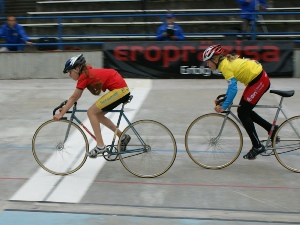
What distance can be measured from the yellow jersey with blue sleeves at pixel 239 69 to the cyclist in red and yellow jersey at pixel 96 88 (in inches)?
52.8

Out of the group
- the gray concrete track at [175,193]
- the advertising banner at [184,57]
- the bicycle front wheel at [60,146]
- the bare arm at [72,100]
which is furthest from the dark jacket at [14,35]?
the bare arm at [72,100]

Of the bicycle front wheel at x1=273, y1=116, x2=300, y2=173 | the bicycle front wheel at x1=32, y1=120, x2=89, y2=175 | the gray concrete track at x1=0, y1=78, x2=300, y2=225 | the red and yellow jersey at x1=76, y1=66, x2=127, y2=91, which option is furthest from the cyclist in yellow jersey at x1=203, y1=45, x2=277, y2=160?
the bicycle front wheel at x1=32, y1=120, x2=89, y2=175

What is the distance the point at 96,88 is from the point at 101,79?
0.44 ft

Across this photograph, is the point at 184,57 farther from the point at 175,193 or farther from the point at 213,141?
the point at 175,193

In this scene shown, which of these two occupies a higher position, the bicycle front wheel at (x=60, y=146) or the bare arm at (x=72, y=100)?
the bare arm at (x=72, y=100)

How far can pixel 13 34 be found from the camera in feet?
50.1

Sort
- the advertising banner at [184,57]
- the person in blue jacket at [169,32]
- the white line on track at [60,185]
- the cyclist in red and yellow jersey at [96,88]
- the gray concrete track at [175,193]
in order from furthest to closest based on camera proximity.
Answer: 1. the person in blue jacket at [169,32]
2. the advertising banner at [184,57]
3. the cyclist in red and yellow jersey at [96,88]
4. the white line on track at [60,185]
5. the gray concrete track at [175,193]

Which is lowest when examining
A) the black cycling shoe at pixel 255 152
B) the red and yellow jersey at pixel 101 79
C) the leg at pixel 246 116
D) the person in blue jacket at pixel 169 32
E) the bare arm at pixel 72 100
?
the black cycling shoe at pixel 255 152

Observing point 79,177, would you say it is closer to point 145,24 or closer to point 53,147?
point 53,147

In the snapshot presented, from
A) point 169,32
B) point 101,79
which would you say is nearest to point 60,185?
point 101,79

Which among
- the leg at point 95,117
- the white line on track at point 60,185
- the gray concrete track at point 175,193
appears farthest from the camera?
the leg at point 95,117

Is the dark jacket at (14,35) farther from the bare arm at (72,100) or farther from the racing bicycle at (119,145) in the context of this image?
the bare arm at (72,100)

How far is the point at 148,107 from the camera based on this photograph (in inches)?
438

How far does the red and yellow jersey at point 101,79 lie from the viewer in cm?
665
